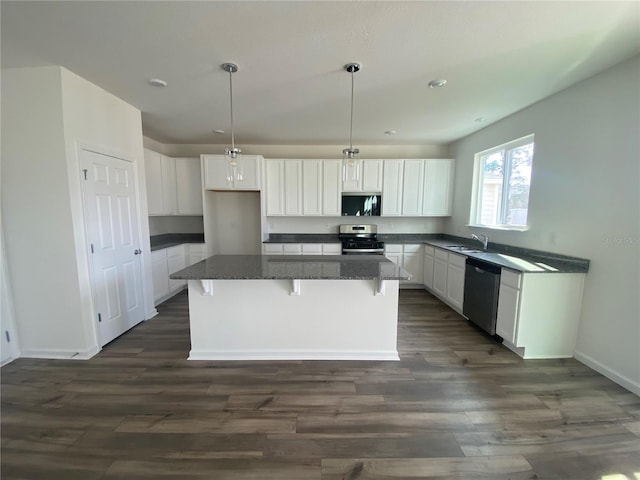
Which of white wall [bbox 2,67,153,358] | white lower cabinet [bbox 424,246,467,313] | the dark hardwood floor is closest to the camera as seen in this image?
the dark hardwood floor

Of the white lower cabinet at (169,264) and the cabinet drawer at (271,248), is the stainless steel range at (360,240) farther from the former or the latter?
the white lower cabinet at (169,264)

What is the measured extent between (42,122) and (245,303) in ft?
7.88

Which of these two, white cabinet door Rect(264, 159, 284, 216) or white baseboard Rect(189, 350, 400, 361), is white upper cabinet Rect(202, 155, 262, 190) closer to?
white cabinet door Rect(264, 159, 284, 216)

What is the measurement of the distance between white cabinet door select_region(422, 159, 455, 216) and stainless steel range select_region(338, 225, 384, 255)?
1.06m

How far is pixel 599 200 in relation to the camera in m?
Answer: 2.28

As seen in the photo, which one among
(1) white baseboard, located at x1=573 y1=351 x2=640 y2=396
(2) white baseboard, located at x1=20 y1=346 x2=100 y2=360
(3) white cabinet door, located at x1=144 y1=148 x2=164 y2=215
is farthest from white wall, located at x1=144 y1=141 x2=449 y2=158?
A: (1) white baseboard, located at x1=573 y1=351 x2=640 y2=396

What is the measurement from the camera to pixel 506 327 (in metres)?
2.60

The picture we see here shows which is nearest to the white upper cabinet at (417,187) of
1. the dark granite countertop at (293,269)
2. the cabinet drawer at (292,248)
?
the cabinet drawer at (292,248)

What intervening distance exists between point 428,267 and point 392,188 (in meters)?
1.55

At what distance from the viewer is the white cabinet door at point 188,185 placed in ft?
14.6

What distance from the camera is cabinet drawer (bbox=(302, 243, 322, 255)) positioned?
4.53m

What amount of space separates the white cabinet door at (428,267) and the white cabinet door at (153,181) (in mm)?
4586

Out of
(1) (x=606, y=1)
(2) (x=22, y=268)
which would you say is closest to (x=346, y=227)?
(1) (x=606, y=1)

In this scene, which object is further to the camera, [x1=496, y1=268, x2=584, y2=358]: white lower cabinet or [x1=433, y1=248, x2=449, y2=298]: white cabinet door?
[x1=433, y1=248, x2=449, y2=298]: white cabinet door
